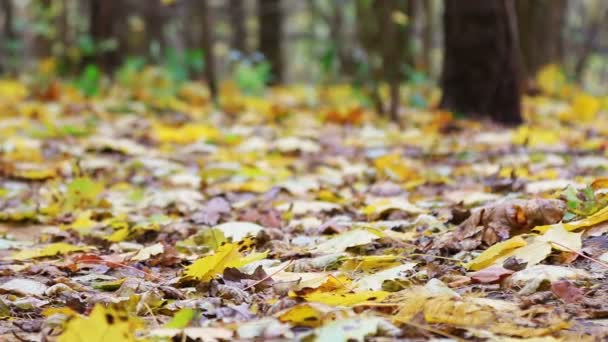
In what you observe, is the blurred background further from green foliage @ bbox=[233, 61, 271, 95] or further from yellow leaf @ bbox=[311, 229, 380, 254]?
yellow leaf @ bbox=[311, 229, 380, 254]

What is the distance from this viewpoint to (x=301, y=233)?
2.69 meters

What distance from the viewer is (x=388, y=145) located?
201 inches

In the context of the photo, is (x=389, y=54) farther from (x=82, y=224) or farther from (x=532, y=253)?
(x=532, y=253)

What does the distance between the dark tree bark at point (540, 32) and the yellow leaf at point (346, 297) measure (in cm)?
805

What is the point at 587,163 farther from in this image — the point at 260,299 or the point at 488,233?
the point at 260,299

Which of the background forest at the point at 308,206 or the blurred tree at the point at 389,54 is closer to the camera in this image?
the background forest at the point at 308,206

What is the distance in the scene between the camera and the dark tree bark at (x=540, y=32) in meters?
9.67

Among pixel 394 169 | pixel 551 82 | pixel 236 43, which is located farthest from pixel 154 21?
pixel 394 169

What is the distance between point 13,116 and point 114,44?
2617 mm

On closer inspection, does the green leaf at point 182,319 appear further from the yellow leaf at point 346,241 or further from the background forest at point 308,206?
the yellow leaf at point 346,241

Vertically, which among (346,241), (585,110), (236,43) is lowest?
(585,110)

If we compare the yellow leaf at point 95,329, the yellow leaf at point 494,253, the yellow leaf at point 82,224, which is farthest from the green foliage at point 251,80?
the yellow leaf at point 95,329

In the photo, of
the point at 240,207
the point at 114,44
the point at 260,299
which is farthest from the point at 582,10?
the point at 260,299

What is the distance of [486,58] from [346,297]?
4613 mm
